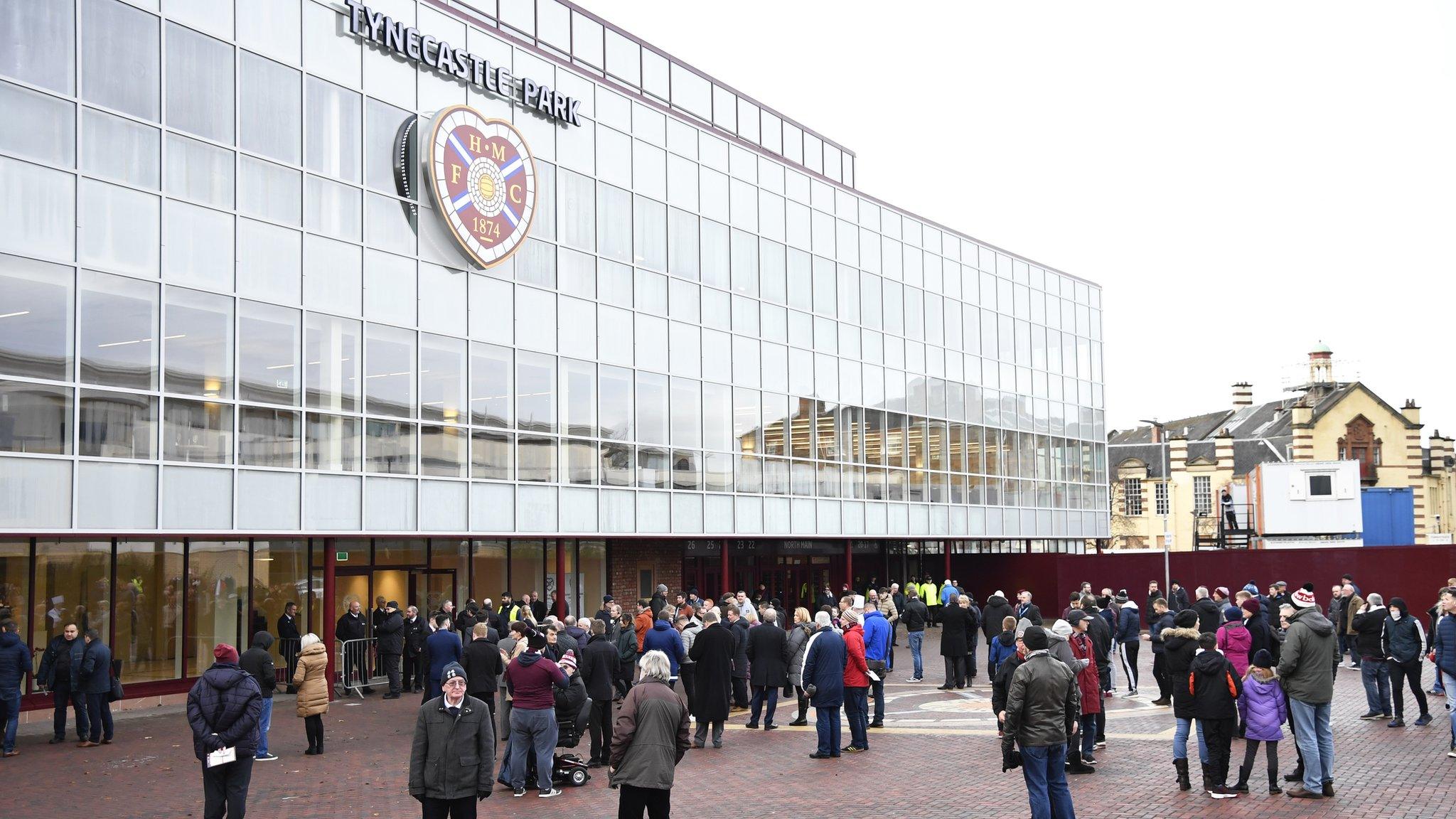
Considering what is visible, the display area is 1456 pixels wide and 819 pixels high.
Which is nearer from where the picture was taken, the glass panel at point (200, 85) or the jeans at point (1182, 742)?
the jeans at point (1182, 742)

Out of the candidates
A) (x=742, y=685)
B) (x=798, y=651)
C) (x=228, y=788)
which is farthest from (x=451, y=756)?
(x=742, y=685)

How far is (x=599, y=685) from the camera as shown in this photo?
14.9 meters

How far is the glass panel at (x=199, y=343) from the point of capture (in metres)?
19.7

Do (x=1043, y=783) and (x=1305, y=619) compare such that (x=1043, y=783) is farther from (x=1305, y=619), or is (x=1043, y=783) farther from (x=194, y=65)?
(x=194, y=65)

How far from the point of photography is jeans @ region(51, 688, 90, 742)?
16969mm

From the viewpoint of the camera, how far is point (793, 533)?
111ft

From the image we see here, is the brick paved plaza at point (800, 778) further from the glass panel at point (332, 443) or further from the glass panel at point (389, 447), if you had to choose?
the glass panel at point (389, 447)

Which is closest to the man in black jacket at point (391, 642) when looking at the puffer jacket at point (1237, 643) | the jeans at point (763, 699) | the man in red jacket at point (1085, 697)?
the jeans at point (763, 699)

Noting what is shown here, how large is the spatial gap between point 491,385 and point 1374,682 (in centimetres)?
1608

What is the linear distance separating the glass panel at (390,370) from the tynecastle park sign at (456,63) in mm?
5196

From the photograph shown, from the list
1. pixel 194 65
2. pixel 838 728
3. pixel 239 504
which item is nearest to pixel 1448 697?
pixel 838 728

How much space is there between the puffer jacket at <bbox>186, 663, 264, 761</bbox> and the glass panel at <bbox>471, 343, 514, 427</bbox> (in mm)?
14092

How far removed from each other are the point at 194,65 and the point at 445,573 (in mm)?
11175

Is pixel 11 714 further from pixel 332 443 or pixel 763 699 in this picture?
pixel 763 699
